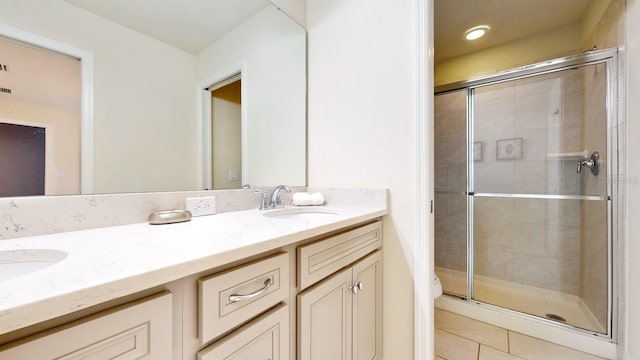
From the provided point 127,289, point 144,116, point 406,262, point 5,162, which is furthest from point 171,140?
point 406,262

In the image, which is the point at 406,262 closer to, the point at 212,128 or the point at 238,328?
the point at 238,328

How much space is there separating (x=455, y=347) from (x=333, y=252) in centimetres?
123

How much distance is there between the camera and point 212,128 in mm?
1147

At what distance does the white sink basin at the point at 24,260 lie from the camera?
0.55m

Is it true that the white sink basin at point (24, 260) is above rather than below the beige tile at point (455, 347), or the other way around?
above

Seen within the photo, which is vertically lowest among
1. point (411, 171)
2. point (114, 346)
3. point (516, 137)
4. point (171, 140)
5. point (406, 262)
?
point (406, 262)

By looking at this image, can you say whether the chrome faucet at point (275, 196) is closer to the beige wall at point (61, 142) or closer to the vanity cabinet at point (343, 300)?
the vanity cabinet at point (343, 300)

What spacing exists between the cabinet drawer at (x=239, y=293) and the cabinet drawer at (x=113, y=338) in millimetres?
70

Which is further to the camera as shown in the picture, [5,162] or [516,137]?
[516,137]

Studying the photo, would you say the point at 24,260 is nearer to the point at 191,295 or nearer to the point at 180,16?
the point at 191,295

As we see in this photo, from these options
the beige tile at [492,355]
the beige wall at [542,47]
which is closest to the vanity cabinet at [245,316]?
the beige tile at [492,355]

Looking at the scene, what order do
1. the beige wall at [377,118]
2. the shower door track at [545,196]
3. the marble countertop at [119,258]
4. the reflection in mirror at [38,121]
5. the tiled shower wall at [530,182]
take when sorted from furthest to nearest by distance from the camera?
1. the tiled shower wall at [530,182]
2. the shower door track at [545,196]
3. the beige wall at [377,118]
4. the reflection in mirror at [38,121]
5. the marble countertop at [119,258]

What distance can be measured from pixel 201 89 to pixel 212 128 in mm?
172

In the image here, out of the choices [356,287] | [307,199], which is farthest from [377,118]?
[356,287]
